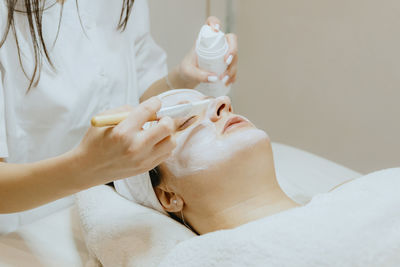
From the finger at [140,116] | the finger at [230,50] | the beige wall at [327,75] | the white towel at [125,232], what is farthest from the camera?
the beige wall at [327,75]

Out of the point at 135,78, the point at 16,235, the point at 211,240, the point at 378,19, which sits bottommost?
the point at 16,235

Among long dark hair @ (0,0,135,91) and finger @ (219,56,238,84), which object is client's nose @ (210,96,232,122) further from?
long dark hair @ (0,0,135,91)

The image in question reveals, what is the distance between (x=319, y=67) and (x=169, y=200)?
1.21 m

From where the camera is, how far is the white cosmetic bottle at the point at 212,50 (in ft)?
3.78

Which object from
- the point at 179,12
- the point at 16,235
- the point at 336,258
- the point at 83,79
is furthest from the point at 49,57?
the point at 179,12

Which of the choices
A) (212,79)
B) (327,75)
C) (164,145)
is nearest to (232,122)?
(212,79)

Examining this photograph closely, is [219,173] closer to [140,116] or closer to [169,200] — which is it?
[169,200]

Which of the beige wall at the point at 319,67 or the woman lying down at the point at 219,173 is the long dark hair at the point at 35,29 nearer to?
the woman lying down at the point at 219,173

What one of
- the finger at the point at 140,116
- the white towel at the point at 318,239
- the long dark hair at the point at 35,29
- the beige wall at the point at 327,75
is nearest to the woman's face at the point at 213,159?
the white towel at the point at 318,239

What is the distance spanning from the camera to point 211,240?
887 mm

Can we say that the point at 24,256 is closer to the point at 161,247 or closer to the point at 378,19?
the point at 161,247

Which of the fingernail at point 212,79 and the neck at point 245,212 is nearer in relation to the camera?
the neck at point 245,212

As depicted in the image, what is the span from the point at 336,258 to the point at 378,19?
1.29 metres

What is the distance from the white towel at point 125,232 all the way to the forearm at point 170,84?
16.2 inches
